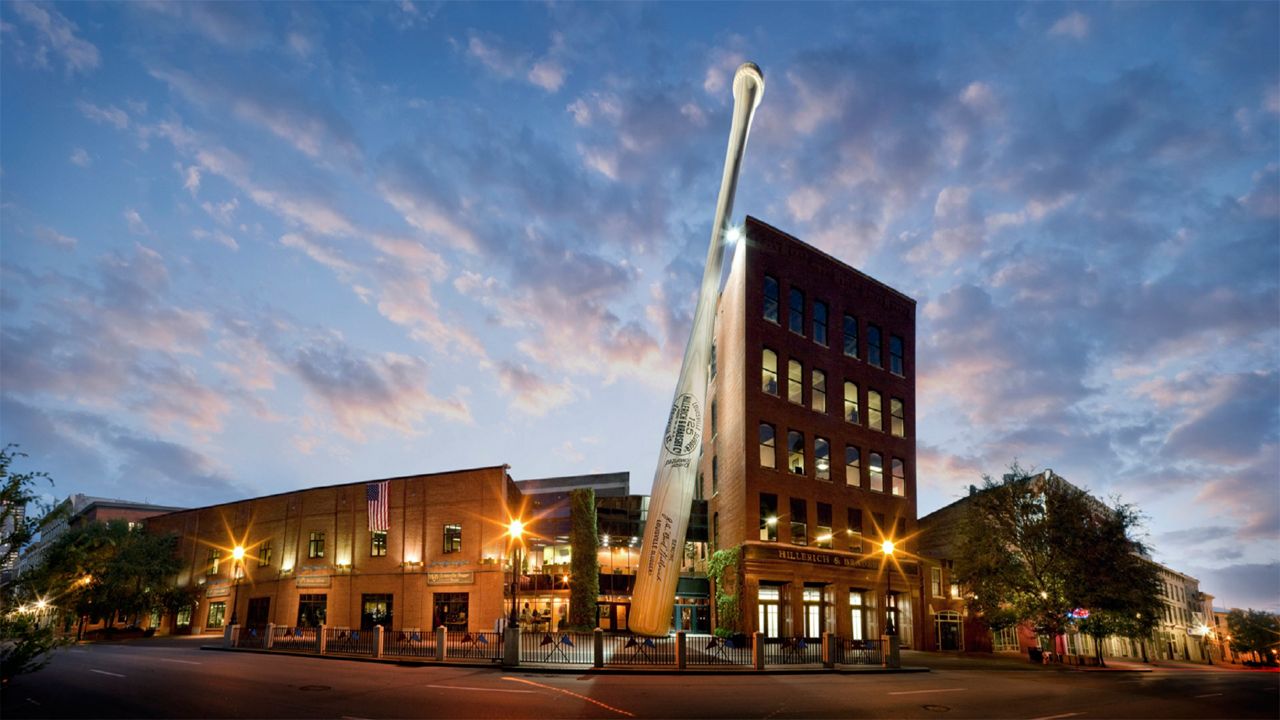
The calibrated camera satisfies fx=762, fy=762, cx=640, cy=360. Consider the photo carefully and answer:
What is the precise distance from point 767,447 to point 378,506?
23101 millimetres

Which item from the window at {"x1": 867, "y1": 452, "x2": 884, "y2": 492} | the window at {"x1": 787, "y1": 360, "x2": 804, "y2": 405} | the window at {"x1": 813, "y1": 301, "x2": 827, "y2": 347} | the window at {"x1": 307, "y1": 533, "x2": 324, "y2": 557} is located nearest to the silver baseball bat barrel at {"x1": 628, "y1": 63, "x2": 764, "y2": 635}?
the window at {"x1": 787, "y1": 360, "x2": 804, "y2": 405}

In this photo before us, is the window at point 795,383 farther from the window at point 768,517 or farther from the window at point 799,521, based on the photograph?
the window at point 768,517

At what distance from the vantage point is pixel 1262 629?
109 metres

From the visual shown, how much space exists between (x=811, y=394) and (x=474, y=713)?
103 feet

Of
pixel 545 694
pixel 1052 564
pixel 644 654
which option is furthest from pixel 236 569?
pixel 1052 564

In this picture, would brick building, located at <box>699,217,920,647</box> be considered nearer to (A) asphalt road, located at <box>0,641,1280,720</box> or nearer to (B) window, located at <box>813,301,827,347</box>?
(B) window, located at <box>813,301,827,347</box>

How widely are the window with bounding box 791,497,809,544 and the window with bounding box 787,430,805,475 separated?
1.67 meters

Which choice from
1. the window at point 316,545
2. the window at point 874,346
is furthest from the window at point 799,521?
the window at point 316,545

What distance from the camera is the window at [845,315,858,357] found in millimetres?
46562

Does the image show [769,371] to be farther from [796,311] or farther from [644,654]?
[644,654]

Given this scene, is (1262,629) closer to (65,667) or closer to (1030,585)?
(1030,585)

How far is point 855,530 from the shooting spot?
43938 mm

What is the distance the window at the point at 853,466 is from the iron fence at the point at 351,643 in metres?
26.9

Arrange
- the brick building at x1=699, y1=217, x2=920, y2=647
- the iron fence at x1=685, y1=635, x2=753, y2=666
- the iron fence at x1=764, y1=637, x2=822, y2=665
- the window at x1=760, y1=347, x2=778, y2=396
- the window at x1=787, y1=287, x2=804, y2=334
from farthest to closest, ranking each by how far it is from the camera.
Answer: the window at x1=787, y1=287, x2=804, y2=334
the window at x1=760, y1=347, x2=778, y2=396
the brick building at x1=699, y1=217, x2=920, y2=647
the iron fence at x1=764, y1=637, x2=822, y2=665
the iron fence at x1=685, y1=635, x2=753, y2=666
